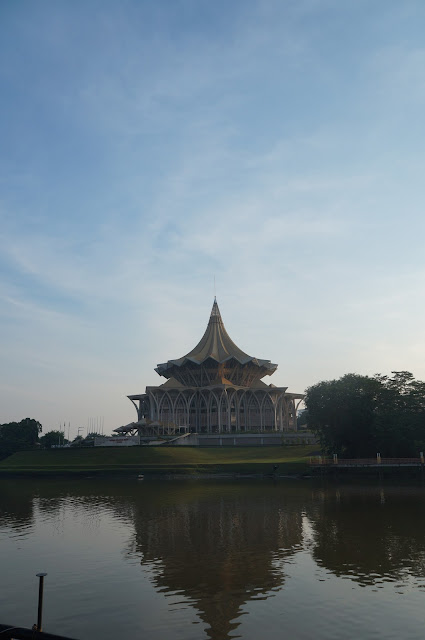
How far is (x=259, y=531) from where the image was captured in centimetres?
2395

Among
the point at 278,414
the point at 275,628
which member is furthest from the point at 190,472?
the point at 278,414

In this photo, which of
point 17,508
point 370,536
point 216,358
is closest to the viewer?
point 370,536

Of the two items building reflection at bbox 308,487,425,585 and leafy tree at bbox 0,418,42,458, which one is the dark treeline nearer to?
building reflection at bbox 308,487,425,585

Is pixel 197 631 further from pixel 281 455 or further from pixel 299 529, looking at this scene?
pixel 281 455

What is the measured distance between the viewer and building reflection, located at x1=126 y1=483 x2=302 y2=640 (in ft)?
47.8

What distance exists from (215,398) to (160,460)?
42377 mm

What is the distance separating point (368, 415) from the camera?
55500 millimetres

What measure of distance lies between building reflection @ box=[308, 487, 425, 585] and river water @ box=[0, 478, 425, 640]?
69 mm

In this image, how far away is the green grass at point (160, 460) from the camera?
55188 millimetres

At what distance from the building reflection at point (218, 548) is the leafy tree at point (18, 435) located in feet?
232

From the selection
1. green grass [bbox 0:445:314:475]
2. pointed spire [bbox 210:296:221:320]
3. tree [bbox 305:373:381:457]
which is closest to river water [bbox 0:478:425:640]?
green grass [bbox 0:445:314:475]

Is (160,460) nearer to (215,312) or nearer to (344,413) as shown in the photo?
(344,413)

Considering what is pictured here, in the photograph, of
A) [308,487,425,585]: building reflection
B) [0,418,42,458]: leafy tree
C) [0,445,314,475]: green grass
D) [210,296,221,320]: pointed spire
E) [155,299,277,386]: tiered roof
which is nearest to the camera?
[308,487,425,585]: building reflection

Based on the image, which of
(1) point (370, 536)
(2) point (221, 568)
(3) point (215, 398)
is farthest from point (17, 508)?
(3) point (215, 398)
